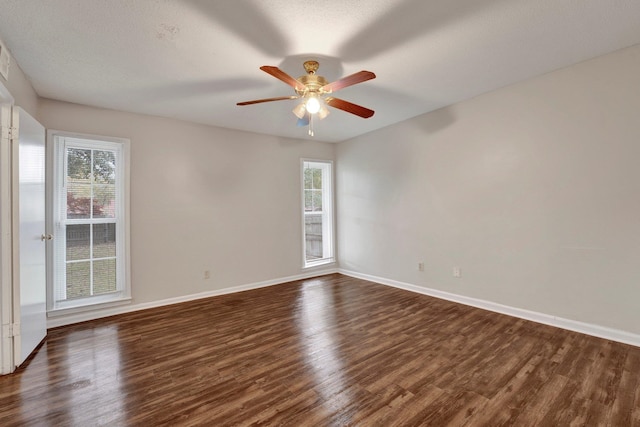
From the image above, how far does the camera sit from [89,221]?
334 cm

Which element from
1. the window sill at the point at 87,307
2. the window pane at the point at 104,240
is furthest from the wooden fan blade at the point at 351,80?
the window sill at the point at 87,307

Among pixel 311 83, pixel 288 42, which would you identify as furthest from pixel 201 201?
pixel 288 42

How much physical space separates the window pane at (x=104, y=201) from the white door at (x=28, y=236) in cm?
61

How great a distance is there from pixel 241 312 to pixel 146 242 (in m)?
1.55

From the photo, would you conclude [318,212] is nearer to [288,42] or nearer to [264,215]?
[264,215]

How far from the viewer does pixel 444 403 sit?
1.75 m

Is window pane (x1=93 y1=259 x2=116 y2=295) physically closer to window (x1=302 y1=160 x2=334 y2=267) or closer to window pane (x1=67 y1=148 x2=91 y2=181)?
window pane (x1=67 y1=148 x2=91 y2=181)

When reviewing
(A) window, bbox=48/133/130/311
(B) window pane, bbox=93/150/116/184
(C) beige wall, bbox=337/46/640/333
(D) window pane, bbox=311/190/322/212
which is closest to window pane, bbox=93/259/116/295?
(A) window, bbox=48/133/130/311

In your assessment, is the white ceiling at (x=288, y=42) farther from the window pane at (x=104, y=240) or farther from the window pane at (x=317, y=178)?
the window pane at (x=317, y=178)

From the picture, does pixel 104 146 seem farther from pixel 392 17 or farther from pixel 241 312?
pixel 392 17

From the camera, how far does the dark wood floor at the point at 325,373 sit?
1.67 metres

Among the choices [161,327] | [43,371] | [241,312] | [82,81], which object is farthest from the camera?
[241,312]

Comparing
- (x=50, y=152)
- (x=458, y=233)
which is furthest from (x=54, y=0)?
(x=458, y=233)

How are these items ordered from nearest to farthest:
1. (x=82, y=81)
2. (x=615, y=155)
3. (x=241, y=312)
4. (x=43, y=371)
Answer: (x=43, y=371) < (x=615, y=155) < (x=82, y=81) < (x=241, y=312)
